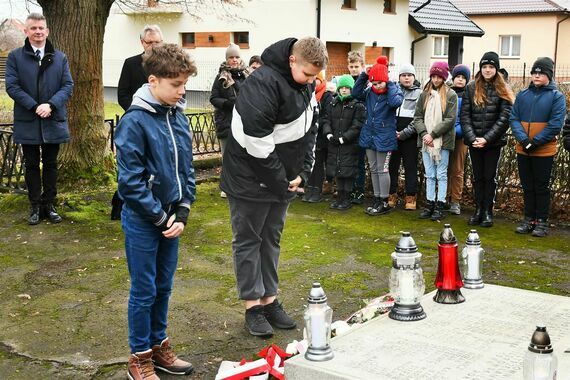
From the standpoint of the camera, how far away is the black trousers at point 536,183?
8.26 metres

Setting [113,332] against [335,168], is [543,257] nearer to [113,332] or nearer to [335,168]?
[335,168]

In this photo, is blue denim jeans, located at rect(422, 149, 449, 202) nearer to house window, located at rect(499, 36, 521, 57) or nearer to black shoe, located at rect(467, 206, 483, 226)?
black shoe, located at rect(467, 206, 483, 226)

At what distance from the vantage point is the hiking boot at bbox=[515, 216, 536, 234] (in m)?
8.38

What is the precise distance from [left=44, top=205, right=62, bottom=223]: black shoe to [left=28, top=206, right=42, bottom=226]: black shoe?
0.34 feet

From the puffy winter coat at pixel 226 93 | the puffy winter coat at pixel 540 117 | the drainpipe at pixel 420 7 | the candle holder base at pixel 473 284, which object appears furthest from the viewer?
the drainpipe at pixel 420 7

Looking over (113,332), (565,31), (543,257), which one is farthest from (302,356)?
(565,31)

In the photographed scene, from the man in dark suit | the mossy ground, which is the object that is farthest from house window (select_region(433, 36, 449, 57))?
the man in dark suit

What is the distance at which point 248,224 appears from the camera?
5.14 m

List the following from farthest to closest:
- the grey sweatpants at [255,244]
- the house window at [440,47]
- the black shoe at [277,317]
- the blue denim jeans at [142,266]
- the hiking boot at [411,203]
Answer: the house window at [440,47] < the hiking boot at [411,203] < the black shoe at [277,317] < the grey sweatpants at [255,244] < the blue denim jeans at [142,266]

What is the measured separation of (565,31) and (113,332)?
4121cm

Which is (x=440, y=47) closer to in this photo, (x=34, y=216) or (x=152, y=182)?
(x=34, y=216)

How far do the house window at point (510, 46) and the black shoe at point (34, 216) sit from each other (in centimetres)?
3849

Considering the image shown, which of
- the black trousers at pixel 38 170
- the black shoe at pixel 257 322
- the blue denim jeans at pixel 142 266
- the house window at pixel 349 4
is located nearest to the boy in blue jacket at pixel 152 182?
the blue denim jeans at pixel 142 266

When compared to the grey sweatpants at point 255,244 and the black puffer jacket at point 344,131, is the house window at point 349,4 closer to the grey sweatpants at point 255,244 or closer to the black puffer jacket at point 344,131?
the black puffer jacket at point 344,131
